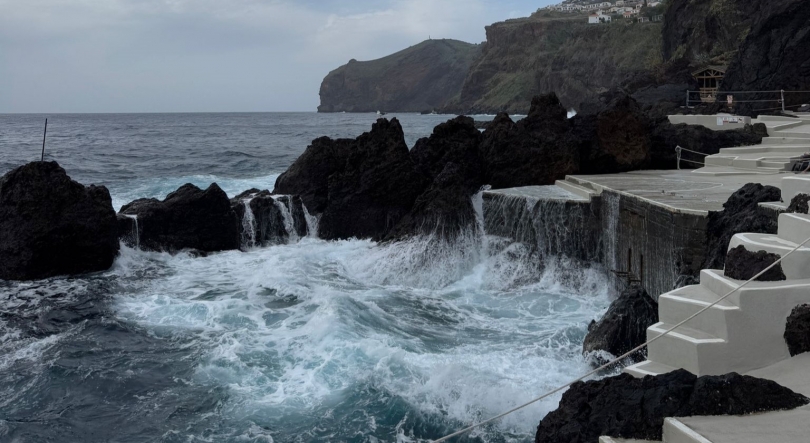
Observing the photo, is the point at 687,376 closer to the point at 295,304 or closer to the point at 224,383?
the point at 224,383

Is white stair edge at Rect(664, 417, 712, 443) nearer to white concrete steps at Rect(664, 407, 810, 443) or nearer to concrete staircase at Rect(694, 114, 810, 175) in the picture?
white concrete steps at Rect(664, 407, 810, 443)

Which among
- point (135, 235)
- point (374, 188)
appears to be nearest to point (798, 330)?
point (374, 188)

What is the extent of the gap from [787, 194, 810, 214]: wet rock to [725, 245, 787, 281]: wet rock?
3.85 ft

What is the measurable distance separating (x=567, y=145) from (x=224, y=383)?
954 centimetres

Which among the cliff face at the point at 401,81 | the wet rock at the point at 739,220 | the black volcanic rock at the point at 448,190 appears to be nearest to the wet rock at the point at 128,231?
the black volcanic rock at the point at 448,190

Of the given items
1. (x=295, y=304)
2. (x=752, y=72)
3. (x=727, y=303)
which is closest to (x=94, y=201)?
(x=295, y=304)

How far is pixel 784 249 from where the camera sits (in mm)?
5828

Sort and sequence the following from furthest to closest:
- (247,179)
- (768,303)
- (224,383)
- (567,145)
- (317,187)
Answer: (247,179) < (317,187) < (567,145) < (224,383) < (768,303)

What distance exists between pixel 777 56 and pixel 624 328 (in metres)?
26.5

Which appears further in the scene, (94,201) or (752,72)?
(752,72)

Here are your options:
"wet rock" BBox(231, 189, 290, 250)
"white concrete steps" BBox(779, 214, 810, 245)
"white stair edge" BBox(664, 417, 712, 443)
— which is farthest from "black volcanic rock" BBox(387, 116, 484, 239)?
"white stair edge" BBox(664, 417, 712, 443)

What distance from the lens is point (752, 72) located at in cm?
3038

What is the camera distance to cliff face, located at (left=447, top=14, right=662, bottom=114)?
289ft

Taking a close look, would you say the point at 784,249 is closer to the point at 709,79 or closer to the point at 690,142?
the point at 690,142
